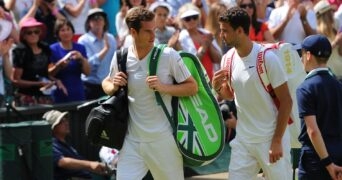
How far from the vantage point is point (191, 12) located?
13.1 meters

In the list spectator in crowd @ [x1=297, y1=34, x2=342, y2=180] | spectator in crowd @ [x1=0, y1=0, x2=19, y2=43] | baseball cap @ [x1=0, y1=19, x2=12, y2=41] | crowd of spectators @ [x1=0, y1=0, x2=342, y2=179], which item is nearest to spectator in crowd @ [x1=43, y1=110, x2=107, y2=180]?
crowd of spectators @ [x1=0, y1=0, x2=342, y2=179]

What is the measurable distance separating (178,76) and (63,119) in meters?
2.79

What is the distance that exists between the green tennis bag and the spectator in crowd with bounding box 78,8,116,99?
4.50m

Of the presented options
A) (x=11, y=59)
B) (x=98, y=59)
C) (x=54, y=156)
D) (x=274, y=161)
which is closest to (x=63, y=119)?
(x=54, y=156)

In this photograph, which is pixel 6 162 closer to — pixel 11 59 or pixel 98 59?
pixel 11 59

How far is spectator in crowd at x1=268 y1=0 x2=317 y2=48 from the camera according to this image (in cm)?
1398

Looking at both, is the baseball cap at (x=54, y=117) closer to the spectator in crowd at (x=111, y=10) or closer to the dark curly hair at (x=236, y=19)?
the dark curly hair at (x=236, y=19)

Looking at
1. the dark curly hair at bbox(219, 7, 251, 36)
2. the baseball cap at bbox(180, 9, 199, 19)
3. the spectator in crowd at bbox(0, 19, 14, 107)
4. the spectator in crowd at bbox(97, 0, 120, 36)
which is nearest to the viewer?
the dark curly hair at bbox(219, 7, 251, 36)

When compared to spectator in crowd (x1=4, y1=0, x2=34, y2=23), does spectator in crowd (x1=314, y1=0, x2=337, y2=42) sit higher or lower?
lower

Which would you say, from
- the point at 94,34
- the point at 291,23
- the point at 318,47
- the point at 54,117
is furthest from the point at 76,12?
the point at 318,47

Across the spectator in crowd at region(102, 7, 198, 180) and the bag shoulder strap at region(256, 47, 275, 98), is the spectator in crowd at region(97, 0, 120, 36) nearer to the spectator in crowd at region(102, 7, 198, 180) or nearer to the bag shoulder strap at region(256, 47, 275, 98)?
the spectator in crowd at region(102, 7, 198, 180)

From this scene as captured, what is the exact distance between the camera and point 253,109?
8.09m

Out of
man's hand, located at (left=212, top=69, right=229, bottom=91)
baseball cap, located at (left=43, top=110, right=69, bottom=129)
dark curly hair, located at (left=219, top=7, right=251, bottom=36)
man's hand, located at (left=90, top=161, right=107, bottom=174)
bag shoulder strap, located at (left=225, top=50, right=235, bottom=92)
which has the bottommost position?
man's hand, located at (left=90, top=161, right=107, bottom=174)

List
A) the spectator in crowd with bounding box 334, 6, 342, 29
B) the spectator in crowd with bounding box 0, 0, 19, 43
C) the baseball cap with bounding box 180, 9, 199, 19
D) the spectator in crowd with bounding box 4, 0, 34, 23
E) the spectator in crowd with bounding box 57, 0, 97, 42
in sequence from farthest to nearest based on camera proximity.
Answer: the spectator in crowd with bounding box 334, 6, 342, 29 < the spectator in crowd with bounding box 57, 0, 97, 42 < the baseball cap with bounding box 180, 9, 199, 19 < the spectator in crowd with bounding box 4, 0, 34, 23 < the spectator in crowd with bounding box 0, 0, 19, 43
